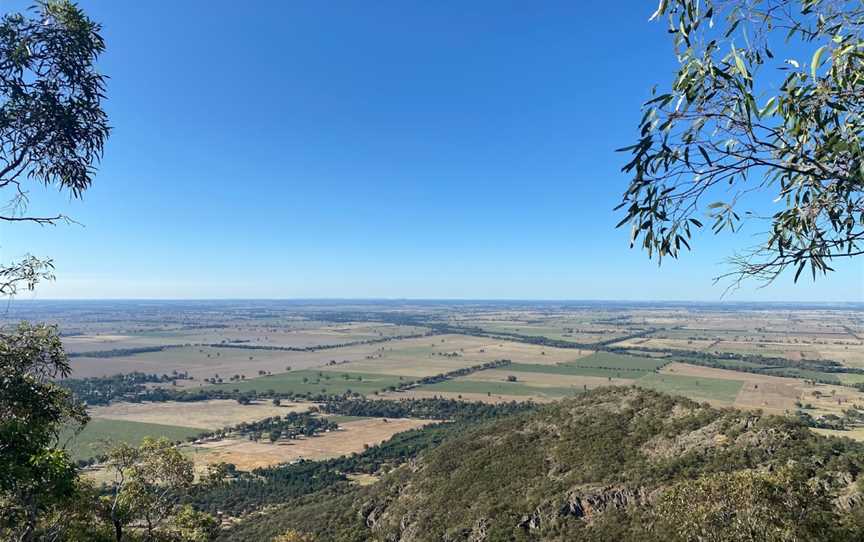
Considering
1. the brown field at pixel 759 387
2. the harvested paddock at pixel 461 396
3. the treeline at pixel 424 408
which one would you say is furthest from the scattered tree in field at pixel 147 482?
the harvested paddock at pixel 461 396

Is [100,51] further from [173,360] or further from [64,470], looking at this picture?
[173,360]

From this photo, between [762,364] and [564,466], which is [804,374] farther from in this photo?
[564,466]

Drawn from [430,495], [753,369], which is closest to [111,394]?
[430,495]

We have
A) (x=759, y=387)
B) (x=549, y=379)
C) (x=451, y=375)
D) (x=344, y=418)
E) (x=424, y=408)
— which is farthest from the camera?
(x=451, y=375)

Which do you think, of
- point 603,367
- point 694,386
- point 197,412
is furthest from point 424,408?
point 603,367

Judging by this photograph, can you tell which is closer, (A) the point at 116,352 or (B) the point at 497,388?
(B) the point at 497,388

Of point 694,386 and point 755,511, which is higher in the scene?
point 755,511
